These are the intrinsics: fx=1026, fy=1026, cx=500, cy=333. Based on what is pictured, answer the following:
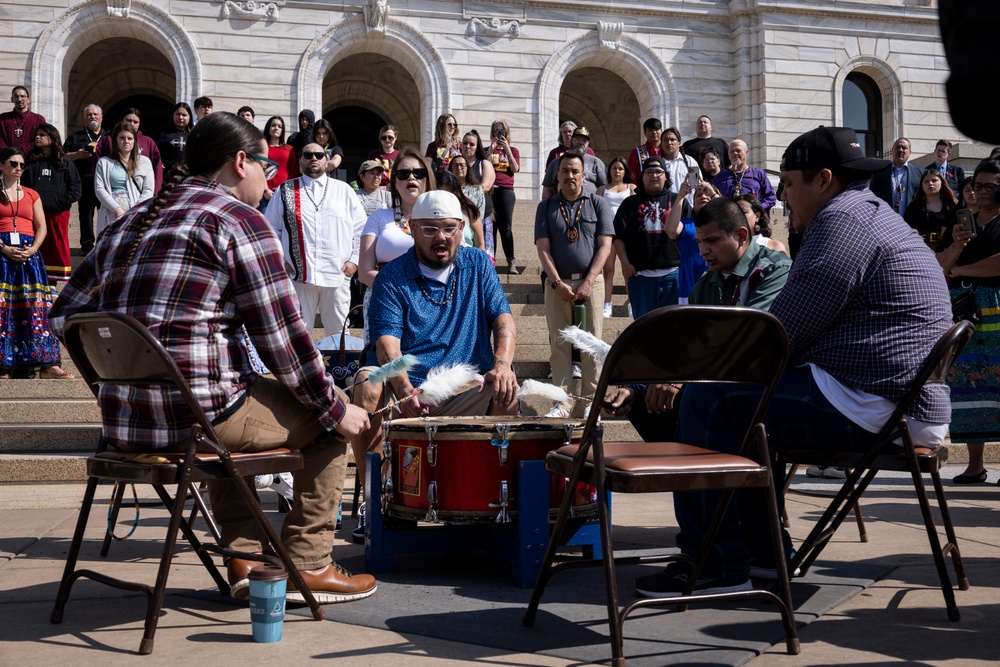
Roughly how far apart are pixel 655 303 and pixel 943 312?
5.67 metres

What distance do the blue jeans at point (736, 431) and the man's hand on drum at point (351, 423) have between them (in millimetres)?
1151

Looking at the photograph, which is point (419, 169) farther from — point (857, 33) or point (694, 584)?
point (857, 33)

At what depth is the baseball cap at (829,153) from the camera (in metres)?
3.90

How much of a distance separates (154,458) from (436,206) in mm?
2177

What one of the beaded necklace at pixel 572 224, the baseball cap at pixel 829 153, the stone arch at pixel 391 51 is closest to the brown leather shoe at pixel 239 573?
the baseball cap at pixel 829 153

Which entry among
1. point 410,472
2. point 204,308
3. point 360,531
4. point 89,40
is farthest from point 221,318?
point 89,40

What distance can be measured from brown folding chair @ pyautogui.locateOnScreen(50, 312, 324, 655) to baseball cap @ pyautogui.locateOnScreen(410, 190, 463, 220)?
6.21 ft

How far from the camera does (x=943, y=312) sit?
3.72 meters

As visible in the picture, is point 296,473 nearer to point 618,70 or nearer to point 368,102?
point 618,70

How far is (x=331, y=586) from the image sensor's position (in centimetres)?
363

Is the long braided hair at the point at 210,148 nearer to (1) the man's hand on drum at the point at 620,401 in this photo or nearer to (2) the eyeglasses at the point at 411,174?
(1) the man's hand on drum at the point at 620,401

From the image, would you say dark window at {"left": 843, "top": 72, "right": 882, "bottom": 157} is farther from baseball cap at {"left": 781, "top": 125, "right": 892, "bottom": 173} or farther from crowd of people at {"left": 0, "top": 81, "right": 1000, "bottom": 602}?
baseball cap at {"left": 781, "top": 125, "right": 892, "bottom": 173}

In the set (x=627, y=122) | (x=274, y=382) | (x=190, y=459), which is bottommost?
(x=190, y=459)

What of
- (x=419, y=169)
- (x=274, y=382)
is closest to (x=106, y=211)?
(x=419, y=169)
